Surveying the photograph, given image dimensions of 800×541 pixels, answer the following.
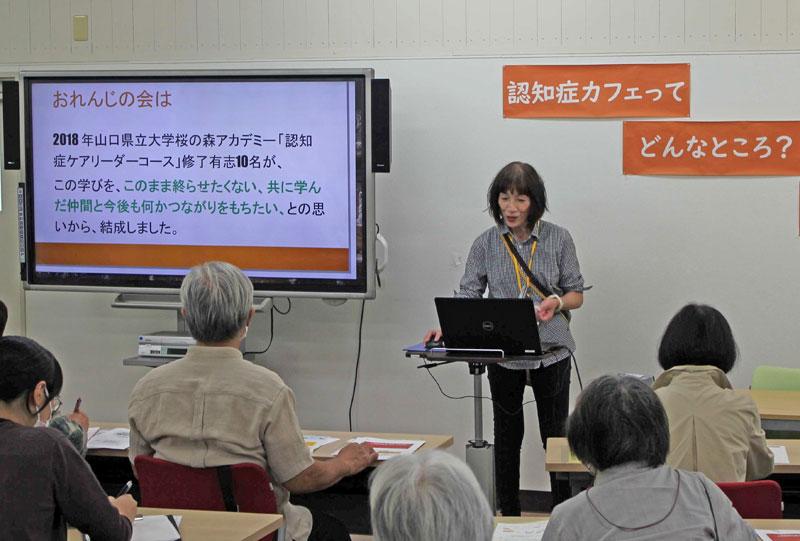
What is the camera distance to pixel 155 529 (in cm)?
239

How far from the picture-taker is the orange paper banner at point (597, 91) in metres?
4.86

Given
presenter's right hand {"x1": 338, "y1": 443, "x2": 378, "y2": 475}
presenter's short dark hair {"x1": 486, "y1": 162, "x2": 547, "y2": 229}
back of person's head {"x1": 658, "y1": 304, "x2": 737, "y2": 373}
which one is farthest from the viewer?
presenter's short dark hair {"x1": 486, "y1": 162, "x2": 547, "y2": 229}

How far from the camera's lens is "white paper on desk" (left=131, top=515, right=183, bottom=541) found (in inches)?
92.3

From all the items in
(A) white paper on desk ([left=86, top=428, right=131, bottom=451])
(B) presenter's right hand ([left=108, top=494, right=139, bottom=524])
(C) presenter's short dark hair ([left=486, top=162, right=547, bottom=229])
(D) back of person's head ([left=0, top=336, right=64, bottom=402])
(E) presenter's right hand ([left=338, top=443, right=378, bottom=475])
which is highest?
(C) presenter's short dark hair ([left=486, top=162, right=547, bottom=229])

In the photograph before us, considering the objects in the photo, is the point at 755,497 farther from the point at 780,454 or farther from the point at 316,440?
the point at 316,440

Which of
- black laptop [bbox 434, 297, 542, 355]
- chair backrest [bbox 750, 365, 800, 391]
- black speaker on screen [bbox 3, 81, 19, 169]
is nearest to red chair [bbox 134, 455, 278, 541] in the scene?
black laptop [bbox 434, 297, 542, 355]

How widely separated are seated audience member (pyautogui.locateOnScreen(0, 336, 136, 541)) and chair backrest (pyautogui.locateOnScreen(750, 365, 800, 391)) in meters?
3.06

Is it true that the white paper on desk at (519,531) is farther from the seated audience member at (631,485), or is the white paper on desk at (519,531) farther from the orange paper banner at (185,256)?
the orange paper banner at (185,256)

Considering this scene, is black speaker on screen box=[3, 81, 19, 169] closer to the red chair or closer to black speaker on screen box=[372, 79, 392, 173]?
black speaker on screen box=[372, 79, 392, 173]

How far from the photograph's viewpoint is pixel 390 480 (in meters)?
1.47

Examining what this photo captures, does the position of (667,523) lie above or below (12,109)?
below

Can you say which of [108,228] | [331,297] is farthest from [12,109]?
[331,297]

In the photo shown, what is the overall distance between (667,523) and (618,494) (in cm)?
10

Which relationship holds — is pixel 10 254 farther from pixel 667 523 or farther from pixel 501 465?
pixel 667 523
